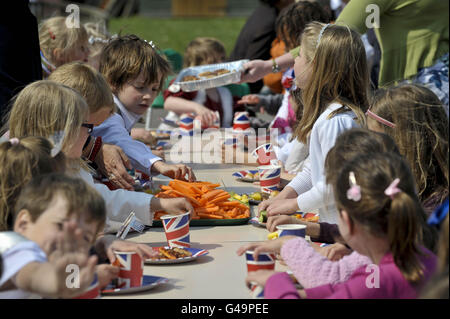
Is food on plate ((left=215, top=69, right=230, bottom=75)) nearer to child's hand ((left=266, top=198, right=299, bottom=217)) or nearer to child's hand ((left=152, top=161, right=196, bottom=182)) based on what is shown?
child's hand ((left=152, top=161, right=196, bottom=182))

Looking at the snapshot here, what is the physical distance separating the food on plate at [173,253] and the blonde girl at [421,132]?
1.03 metres

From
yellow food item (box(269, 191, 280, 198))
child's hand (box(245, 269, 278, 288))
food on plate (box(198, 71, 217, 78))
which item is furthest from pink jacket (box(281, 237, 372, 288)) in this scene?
food on plate (box(198, 71, 217, 78))

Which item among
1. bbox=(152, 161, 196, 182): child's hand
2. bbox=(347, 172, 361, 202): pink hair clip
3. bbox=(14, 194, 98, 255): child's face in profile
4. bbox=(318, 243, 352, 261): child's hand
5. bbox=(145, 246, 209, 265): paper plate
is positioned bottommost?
bbox=(145, 246, 209, 265): paper plate

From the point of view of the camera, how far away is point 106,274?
2.37 m

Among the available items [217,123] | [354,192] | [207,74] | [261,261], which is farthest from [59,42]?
[354,192]

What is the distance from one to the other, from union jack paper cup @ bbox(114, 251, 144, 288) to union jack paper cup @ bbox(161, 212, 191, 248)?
0.45 m

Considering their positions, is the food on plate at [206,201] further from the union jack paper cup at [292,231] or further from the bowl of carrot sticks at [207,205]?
the union jack paper cup at [292,231]

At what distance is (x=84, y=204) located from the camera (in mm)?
2176

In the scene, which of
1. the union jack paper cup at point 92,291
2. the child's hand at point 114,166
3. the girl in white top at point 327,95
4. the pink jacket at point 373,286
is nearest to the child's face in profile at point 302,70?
the girl in white top at point 327,95

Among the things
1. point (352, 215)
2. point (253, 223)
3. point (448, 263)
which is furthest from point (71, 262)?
point (253, 223)

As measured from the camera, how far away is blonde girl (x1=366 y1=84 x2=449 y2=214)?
295cm

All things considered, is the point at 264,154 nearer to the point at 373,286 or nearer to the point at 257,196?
the point at 257,196

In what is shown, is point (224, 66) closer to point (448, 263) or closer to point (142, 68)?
point (142, 68)

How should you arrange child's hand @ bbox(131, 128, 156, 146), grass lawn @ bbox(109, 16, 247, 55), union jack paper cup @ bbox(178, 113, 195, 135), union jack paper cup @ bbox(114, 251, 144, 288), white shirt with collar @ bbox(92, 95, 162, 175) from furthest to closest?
grass lawn @ bbox(109, 16, 247, 55) < union jack paper cup @ bbox(178, 113, 195, 135) < child's hand @ bbox(131, 128, 156, 146) < white shirt with collar @ bbox(92, 95, 162, 175) < union jack paper cup @ bbox(114, 251, 144, 288)
